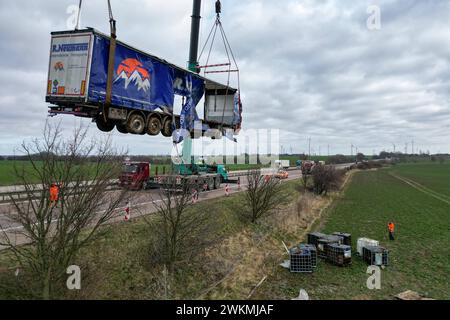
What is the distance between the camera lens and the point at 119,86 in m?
11.1

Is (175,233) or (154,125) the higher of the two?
(154,125)

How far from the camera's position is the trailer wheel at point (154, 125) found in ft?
42.9

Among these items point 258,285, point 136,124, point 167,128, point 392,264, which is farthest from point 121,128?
point 392,264

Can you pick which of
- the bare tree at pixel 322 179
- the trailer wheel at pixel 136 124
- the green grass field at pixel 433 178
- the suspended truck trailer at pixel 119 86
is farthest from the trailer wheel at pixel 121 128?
the green grass field at pixel 433 178

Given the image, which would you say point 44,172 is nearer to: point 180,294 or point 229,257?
point 180,294

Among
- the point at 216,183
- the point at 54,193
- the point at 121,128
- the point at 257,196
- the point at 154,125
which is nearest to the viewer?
the point at 54,193

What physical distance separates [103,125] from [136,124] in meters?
1.21

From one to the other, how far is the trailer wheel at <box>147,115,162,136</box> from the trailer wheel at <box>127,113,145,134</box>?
0.38 metres

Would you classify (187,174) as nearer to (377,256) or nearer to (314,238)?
(314,238)

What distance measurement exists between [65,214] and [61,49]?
5639mm

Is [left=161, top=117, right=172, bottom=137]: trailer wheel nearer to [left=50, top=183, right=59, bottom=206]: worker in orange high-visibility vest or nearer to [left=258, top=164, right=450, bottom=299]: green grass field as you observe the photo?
[left=50, top=183, right=59, bottom=206]: worker in orange high-visibility vest

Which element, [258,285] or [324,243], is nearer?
[258,285]
